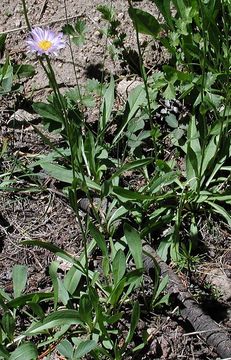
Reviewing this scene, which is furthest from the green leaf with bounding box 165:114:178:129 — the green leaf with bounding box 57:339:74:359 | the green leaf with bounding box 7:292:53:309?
the green leaf with bounding box 57:339:74:359

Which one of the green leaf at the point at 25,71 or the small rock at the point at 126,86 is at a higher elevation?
the green leaf at the point at 25,71

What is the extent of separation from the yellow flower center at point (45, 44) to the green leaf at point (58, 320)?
89 centimetres

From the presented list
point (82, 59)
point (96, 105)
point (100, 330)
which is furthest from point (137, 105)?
point (100, 330)

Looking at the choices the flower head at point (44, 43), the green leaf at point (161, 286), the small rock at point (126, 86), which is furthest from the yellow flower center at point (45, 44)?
the small rock at point (126, 86)

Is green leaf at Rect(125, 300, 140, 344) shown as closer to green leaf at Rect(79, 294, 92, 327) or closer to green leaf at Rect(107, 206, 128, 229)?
green leaf at Rect(79, 294, 92, 327)

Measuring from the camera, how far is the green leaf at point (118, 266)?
8.09 feet

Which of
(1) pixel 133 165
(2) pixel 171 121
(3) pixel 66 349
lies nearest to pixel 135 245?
(1) pixel 133 165

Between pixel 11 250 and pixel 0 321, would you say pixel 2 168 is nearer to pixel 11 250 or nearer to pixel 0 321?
pixel 11 250

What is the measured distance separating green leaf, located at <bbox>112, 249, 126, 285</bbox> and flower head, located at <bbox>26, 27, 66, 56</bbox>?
2.53 feet

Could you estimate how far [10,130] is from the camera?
126 inches

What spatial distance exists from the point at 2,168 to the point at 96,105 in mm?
527

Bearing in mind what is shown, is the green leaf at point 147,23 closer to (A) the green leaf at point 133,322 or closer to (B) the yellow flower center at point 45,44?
(B) the yellow flower center at point 45,44

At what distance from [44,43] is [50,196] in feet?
3.29

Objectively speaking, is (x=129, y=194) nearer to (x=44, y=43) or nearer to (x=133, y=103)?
(x=133, y=103)
